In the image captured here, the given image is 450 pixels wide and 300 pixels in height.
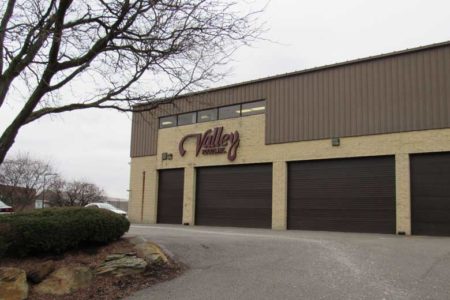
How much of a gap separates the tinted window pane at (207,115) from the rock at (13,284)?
19237 millimetres

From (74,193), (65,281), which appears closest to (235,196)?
(65,281)

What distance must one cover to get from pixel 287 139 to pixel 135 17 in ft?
48.8

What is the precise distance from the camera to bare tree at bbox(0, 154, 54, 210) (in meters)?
54.4

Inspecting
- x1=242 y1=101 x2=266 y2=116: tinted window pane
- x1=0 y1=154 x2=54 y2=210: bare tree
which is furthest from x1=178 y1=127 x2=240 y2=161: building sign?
x1=0 y1=154 x2=54 y2=210: bare tree

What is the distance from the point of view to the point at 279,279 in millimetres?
10328

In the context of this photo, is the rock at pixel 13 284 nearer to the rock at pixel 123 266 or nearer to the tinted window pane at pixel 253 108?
the rock at pixel 123 266

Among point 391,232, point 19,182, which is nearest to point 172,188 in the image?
point 391,232

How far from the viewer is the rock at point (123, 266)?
35.2ft

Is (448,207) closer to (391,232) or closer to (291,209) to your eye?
(391,232)

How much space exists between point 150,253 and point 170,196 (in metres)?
18.6

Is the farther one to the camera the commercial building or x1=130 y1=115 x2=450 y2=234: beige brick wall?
x1=130 y1=115 x2=450 y2=234: beige brick wall

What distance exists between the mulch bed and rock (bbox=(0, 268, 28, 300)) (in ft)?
0.72

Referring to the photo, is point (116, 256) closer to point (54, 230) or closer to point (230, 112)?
point (54, 230)

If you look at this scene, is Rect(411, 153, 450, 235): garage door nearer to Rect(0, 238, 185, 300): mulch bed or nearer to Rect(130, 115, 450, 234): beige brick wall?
Rect(130, 115, 450, 234): beige brick wall
